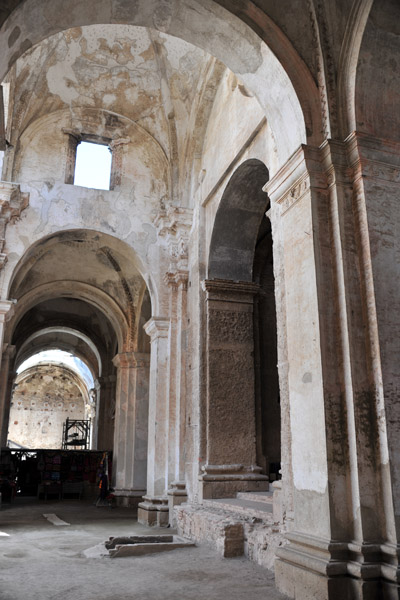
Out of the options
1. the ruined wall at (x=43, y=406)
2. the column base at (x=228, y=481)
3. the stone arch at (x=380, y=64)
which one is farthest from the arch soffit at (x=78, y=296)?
the ruined wall at (x=43, y=406)

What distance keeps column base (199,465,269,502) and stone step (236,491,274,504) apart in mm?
179

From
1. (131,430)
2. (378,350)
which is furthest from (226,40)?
(131,430)

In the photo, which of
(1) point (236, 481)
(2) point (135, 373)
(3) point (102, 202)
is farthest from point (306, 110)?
(2) point (135, 373)

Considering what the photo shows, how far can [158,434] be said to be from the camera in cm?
991

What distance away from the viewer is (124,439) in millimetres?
13727

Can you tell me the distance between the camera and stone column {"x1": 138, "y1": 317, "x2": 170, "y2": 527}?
9.56 meters

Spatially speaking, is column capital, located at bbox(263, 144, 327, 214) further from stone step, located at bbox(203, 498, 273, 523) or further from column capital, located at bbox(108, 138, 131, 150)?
column capital, located at bbox(108, 138, 131, 150)

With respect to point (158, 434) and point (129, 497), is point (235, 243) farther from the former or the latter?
point (129, 497)

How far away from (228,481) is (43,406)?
27438mm

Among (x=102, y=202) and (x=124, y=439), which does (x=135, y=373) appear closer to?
(x=124, y=439)

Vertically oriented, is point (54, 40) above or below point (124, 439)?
above

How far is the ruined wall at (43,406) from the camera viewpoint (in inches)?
1281

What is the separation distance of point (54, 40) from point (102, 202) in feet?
9.97

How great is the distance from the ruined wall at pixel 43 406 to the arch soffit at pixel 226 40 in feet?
97.0
